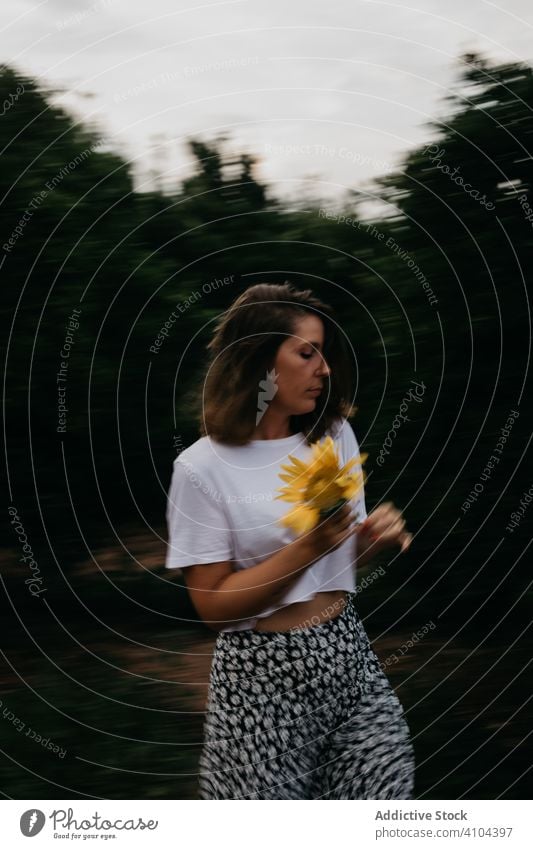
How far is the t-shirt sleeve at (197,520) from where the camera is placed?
2508 mm

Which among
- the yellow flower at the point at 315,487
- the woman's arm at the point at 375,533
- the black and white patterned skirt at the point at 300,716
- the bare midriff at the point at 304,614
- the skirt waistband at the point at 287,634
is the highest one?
the yellow flower at the point at 315,487

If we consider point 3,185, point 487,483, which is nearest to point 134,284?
point 3,185

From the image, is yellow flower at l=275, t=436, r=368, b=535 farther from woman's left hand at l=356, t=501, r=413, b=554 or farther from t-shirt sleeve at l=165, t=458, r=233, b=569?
t-shirt sleeve at l=165, t=458, r=233, b=569

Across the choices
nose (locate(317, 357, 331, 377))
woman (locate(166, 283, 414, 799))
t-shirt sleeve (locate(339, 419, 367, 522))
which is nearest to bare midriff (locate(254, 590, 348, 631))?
woman (locate(166, 283, 414, 799))

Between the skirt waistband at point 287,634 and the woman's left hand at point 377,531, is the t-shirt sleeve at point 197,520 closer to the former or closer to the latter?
the skirt waistband at point 287,634

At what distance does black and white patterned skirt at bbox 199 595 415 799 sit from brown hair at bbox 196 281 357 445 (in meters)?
0.55

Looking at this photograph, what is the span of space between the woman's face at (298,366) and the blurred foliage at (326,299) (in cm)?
60

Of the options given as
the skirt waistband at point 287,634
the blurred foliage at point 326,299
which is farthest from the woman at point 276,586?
the blurred foliage at point 326,299

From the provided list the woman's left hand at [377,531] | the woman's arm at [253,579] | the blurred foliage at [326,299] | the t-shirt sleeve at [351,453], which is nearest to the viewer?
the woman's arm at [253,579]

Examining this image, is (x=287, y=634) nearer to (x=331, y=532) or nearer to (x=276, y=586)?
(x=276, y=586)

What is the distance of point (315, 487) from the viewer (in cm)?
270

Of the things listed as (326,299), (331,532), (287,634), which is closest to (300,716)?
(287,634)

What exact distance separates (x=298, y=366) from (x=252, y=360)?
132 millimetres
